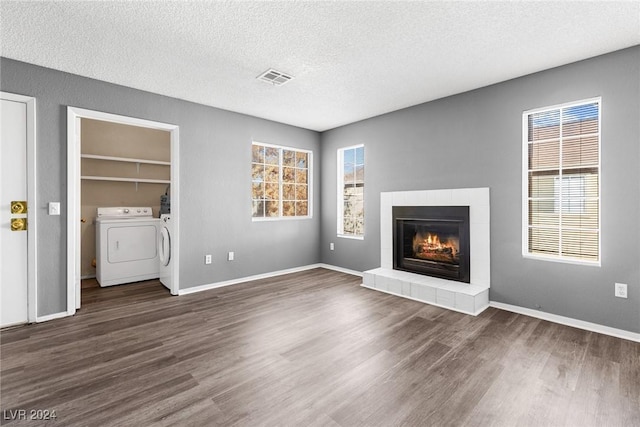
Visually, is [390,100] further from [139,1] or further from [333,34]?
[139,1]

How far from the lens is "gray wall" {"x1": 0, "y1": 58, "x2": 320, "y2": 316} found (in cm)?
311

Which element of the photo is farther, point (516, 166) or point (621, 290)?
point (516, 166)

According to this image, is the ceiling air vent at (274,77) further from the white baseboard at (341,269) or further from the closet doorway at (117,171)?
the white baseboard at (341,269)

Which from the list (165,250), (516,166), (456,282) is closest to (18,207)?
(165,250)

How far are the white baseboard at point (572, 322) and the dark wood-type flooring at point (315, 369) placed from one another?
13cm

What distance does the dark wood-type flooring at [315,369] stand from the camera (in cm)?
172

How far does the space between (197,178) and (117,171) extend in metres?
1.99

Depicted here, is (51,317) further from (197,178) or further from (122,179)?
(122,179)

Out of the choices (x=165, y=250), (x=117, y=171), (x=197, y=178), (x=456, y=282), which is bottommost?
(x=456, y=282)

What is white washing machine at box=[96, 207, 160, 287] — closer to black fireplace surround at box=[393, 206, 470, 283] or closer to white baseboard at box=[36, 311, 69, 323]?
white baseboard at box=[36, 311, 69, 323]

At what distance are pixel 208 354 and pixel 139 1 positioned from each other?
2693mm

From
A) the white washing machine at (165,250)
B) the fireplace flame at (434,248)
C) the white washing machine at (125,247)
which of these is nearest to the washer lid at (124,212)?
the white washing machine at (125,247)

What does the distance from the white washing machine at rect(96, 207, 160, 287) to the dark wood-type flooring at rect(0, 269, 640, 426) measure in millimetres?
1186

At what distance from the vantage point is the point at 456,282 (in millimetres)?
3809
